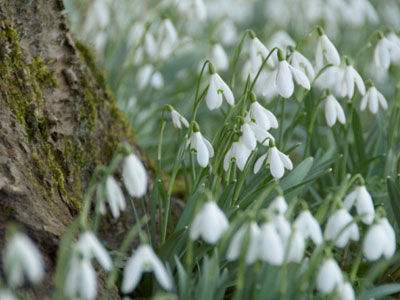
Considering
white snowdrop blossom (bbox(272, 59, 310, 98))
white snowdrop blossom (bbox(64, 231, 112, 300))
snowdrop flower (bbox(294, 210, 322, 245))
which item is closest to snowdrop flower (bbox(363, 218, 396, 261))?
snowdrop flower (bbox(294, 210, 322, 245))

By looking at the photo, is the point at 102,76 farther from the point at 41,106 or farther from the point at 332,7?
the point at 332,7

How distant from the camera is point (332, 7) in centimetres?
577

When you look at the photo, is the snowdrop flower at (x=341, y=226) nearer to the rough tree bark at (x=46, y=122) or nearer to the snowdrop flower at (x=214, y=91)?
the snowdrop flower at (x=214, y=91)

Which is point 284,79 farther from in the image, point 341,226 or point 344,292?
point 344,292

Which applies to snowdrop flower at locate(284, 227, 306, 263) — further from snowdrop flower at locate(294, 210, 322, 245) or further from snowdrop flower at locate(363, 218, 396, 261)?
snowdrop flower at locate(363, 218, 396, 261)

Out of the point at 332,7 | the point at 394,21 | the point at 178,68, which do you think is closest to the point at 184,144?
the point at 178,68

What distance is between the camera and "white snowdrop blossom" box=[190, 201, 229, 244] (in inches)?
85.0

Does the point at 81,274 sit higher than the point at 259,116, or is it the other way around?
the point at 259,116

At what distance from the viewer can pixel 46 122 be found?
2.95 m

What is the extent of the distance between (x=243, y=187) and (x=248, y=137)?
57cm

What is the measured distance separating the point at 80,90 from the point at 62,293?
1.28m

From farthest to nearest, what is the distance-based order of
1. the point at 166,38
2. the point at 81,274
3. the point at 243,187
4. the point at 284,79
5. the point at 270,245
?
the point at 166,38
the point at 243,187
the point at 284,79
the point at 270,245
the point at 81,274

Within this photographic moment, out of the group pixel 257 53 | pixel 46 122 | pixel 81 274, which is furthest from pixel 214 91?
pixel 81 274

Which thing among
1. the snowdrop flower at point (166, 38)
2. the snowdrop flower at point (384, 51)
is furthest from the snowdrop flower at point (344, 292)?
the snowdrop flower at point (166, 38)
